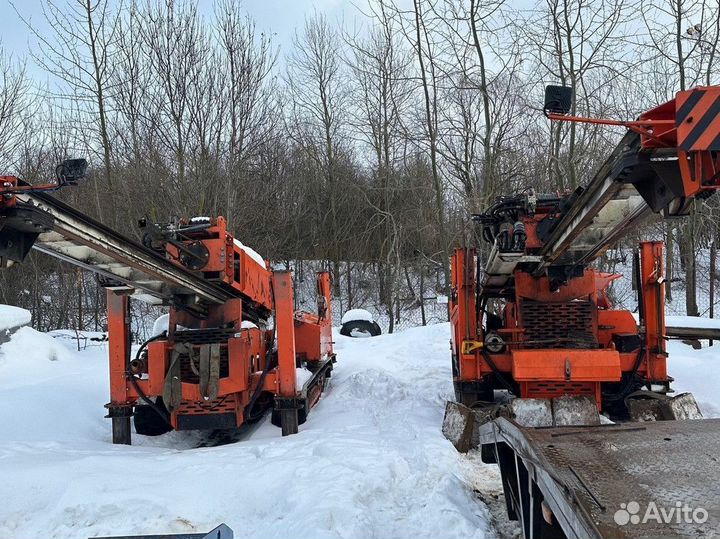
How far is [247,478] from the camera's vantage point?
14.8 feet

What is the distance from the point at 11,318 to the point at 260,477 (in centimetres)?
906

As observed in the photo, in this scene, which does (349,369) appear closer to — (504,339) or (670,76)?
(504,339)

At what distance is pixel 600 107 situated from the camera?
598 inches

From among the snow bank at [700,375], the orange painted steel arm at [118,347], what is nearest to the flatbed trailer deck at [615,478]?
the snow bank at [700,375]

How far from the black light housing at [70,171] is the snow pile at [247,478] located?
2.26 meters

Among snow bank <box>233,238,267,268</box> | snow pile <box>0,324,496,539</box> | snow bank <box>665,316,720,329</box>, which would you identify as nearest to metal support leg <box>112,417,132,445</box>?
snow pile <box>0,324,496,539</box>

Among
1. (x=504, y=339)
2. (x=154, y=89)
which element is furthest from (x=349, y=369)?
(x=154, y=89)

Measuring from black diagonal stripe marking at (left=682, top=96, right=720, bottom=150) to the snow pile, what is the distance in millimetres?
2607

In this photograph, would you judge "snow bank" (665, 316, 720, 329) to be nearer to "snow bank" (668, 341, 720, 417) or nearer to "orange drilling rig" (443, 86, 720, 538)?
"snow bank" (668, 341, 720, 417)

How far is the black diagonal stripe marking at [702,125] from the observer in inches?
90.9

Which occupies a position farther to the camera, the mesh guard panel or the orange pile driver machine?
the mesh guard panel

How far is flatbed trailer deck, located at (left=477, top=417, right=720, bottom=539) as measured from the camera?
198 centimetres

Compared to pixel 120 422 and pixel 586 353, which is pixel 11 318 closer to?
pixel 120 422

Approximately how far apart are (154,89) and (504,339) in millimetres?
12157
